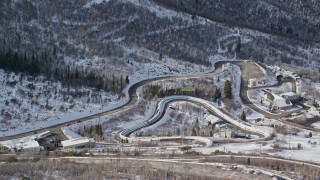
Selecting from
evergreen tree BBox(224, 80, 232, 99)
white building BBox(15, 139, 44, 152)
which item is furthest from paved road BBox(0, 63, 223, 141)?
evergreen tree BBox(224, 80, 232, 99)

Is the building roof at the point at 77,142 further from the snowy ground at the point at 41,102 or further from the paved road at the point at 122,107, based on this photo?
the snowy ground at the point at 41,102

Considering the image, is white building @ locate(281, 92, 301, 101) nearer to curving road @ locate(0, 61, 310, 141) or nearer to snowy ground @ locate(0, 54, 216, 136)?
curving road @ locate(0, 61, 310, 141)

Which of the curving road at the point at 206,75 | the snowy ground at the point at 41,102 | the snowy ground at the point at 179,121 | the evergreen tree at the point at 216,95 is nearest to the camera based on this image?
the curving road at the point at 206,75

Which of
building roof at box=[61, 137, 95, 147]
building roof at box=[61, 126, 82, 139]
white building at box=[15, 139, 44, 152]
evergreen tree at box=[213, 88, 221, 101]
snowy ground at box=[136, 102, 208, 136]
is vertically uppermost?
evergreen tree at box=[213, 88, 221, 101]

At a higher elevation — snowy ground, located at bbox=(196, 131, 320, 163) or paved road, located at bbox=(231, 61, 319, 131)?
paved road, located at bbox=(231, 61, 319, 131)

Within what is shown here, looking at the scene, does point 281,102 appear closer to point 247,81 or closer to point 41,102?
point 247,81

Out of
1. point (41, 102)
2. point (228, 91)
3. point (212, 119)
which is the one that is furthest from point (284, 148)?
point (41, 102)

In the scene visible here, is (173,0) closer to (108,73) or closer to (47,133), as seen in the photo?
(108,73)

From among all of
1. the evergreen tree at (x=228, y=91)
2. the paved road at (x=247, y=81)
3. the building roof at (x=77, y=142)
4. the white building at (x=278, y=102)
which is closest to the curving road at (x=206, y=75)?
the paved road at (x=247, y=81)

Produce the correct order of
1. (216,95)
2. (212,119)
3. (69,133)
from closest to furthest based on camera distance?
(69,133)
(212,119)
(216,95)

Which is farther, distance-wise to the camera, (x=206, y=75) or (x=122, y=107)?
(x=206, y=75)

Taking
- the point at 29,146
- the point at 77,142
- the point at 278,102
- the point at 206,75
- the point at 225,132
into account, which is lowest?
the point at 29,146
